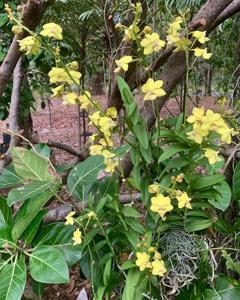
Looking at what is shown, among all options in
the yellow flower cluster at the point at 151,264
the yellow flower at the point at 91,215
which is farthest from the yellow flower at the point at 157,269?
the yellow flower at the point at 91,215

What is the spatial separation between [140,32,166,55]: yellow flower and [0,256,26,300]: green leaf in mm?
460

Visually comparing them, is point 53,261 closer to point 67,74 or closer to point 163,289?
point 163,289

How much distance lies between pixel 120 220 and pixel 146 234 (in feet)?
0.22

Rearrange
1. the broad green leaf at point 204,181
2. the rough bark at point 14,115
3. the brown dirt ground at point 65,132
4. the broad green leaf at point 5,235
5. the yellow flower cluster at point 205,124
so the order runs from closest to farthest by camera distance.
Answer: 1. the yellow flower cluster at point 205,124
2. the broad green leaf at point 204,181
3. the broad green leaf at point 5,235
4. the rough bark at point 14,115
5. the brown dirt ground at point 65,132

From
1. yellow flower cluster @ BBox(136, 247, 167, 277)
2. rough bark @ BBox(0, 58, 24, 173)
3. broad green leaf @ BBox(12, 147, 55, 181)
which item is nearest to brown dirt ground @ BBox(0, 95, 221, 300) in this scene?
rough bark @ BBox(0, 58, 24, 173)

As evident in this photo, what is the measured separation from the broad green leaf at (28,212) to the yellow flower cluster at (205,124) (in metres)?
0.30

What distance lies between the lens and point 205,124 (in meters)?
0.58

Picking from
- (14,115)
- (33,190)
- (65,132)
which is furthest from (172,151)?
(65,132)

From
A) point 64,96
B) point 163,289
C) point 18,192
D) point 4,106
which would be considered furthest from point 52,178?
point 4,106

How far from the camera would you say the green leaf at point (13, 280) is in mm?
726

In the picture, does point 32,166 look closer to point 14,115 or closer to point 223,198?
point 223,198

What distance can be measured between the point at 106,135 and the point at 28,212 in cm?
24

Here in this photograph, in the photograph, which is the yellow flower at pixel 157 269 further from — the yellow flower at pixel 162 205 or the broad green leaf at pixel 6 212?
the broad green leaf at pixel 6 212

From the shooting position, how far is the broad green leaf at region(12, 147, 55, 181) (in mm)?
774
